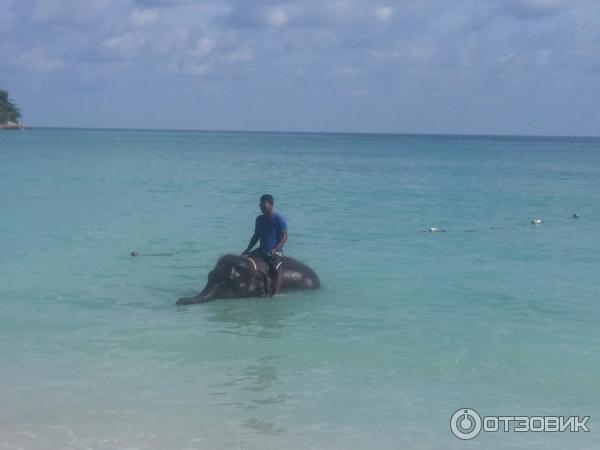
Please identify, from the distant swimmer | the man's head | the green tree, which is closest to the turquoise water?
the distant swimmer

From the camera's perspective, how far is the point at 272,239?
1369 cm

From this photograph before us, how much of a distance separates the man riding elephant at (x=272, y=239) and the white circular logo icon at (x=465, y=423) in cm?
503

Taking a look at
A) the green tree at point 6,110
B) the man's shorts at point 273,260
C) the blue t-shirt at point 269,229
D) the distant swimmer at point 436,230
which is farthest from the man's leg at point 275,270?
the green tree at point 6,110

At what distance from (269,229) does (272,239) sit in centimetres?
16

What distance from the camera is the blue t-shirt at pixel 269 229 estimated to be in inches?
533

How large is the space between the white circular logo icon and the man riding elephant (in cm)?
503

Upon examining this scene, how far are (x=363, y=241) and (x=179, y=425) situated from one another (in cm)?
1317

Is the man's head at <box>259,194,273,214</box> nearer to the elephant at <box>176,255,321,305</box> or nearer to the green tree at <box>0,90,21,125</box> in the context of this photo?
the elephant at <box>176,255,321,305</box>

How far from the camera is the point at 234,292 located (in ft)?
44.4

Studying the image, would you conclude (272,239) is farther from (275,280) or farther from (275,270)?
(275,280)

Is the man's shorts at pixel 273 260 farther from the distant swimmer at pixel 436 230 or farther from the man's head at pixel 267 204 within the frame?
the distant swimmer at pixel 436 230

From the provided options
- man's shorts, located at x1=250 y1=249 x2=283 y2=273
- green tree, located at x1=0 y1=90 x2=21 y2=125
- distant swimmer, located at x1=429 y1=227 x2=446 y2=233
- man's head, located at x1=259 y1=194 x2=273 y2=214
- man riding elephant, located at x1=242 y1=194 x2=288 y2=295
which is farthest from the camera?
green tree, located at x1=0 y1=90 x2=21 y2=125

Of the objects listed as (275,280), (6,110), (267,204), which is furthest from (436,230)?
(6,110)

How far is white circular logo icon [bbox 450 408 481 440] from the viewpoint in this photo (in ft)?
28.1
